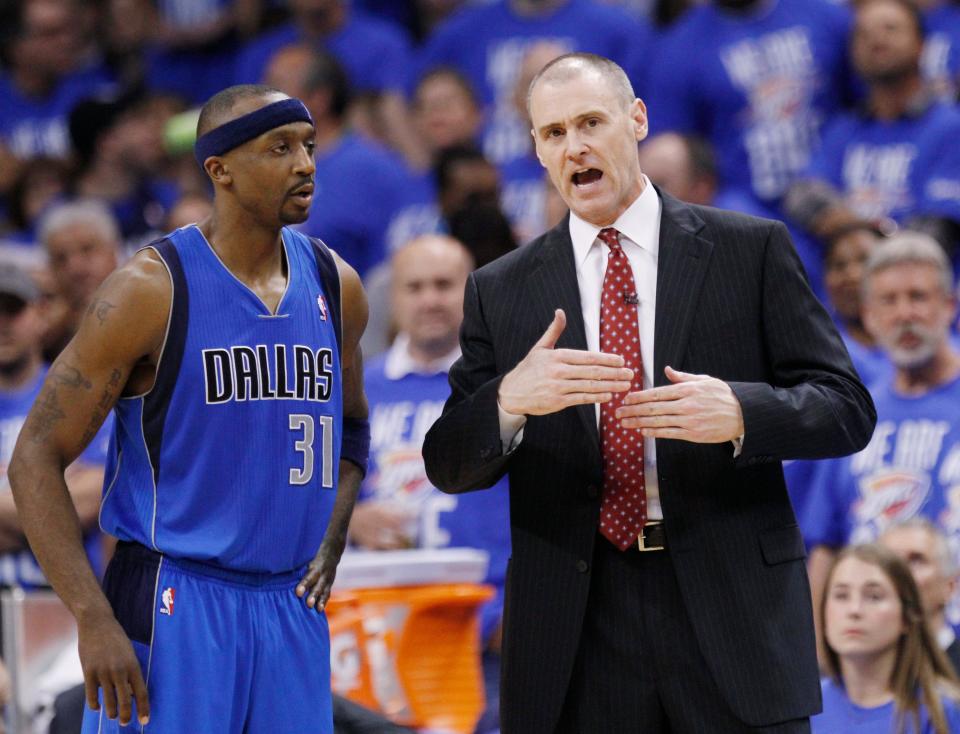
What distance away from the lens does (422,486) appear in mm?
5922

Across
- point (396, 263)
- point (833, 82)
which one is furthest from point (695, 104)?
point (396, 263)

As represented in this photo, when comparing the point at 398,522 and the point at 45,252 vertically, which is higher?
the point at 45,252

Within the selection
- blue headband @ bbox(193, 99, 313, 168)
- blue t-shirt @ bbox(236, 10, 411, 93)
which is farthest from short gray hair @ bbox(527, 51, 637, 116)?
blue t-shirt @ bbox(236, 10, 411, 93)

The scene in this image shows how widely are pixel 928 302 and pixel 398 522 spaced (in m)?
2.02

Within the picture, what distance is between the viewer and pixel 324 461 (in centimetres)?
345

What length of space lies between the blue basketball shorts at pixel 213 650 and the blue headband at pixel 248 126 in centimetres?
84

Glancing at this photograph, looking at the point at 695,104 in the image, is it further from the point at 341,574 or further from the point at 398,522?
the point at 341,574

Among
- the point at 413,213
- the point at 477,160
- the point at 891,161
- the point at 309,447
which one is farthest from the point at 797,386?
the point at 413,213

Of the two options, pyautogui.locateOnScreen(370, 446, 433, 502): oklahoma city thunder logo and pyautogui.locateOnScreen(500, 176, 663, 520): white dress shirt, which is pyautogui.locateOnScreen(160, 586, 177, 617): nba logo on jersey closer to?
pyautogui.locateOnScreen(500, 176, 663, 520): white dress shirt

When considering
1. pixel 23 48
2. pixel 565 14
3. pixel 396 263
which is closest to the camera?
pixel 396 263

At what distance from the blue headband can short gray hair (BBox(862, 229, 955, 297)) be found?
305 centimetres

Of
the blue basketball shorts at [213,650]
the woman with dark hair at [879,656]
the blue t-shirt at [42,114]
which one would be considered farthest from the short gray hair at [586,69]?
the blue t-shirt at [42,114]

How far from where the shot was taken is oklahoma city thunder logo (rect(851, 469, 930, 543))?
222 inches

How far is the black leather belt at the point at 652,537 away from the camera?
3.30 metres
